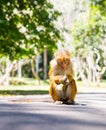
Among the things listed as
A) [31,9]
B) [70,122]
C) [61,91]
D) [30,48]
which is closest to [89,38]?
[30,48]

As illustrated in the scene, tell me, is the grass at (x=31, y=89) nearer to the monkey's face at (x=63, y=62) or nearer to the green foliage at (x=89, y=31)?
the green foliage at (x=89, y=31)

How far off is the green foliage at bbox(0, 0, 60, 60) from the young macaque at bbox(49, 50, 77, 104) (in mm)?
12411

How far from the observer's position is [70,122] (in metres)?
7.30

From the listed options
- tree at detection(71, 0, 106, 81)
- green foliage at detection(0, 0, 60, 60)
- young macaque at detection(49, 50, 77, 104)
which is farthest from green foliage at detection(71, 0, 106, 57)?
young macaque at detection(49, 50, 77, 104)

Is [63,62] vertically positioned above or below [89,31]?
below

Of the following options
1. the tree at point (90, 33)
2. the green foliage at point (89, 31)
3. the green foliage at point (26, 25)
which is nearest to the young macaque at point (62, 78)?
the green foliage at point (26, 25)

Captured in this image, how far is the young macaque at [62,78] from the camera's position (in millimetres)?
12336

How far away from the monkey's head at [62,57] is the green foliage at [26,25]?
41.3 feet

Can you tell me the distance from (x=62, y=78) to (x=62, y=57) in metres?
0.50

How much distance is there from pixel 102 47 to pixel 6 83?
27.2 ft

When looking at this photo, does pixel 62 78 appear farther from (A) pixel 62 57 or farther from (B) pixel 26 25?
(B) pixel 26 25

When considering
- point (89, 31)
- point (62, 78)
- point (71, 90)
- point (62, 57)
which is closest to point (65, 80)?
point (62, 78)

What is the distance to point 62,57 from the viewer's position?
12281mm

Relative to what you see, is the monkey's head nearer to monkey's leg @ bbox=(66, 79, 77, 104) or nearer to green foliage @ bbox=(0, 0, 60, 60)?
monkey's leg @ bbox=(66, 79, 77, 104)
